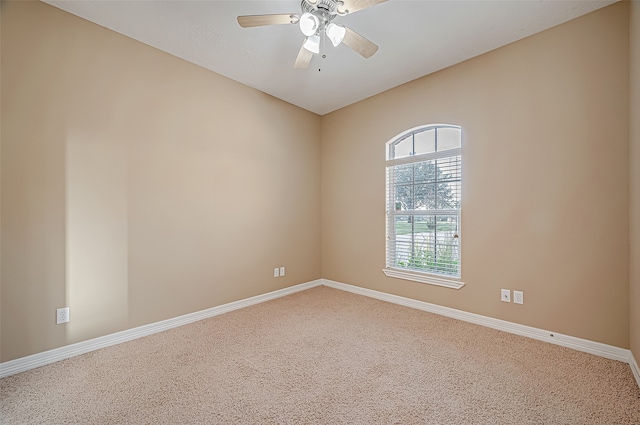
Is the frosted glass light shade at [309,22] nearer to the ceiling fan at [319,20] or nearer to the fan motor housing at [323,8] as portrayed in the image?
the ceiling fan at [319,20]

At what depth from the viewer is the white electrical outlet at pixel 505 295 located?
2672mm

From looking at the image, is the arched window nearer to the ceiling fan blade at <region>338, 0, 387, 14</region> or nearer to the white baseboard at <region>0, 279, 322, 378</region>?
the ceiling fan blade at <region>338, 0, 387, 14</region>

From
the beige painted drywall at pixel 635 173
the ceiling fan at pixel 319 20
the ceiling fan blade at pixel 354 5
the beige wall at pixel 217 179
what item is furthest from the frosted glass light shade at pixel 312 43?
the beige painted drywall at pixel 635 173

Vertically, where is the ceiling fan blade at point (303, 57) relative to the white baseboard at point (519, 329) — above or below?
above

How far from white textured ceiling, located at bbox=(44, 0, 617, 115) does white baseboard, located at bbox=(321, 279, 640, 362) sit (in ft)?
9.02

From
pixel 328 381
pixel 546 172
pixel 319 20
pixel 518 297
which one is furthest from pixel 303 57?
pixel 518 297

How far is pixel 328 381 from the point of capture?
1.92 m

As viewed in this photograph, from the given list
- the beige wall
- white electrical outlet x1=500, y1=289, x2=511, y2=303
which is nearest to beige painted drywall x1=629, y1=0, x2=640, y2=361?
the beige wall

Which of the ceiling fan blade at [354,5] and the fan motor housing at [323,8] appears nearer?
the ceiling fan blade at [354,5]

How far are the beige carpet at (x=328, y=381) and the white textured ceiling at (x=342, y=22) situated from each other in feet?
9.30

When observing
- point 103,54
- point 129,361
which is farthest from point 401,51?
point 129,361

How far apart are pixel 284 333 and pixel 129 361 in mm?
1283

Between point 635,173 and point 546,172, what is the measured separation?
56 cm

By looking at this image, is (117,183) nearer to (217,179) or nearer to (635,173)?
(217,179)
